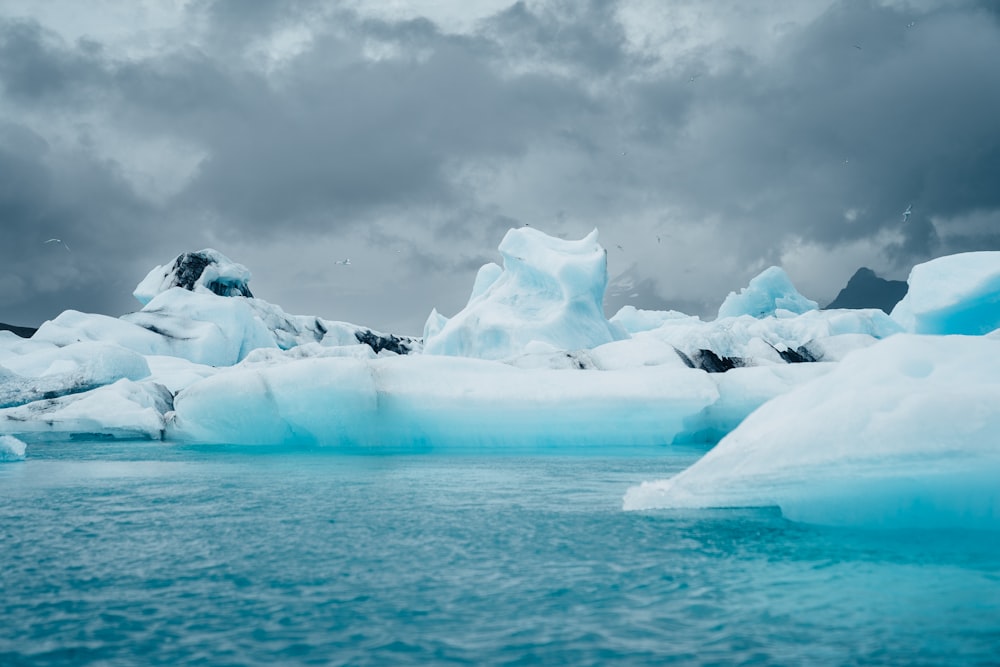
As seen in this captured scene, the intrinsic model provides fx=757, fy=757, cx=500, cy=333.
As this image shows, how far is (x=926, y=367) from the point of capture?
18.4 feet

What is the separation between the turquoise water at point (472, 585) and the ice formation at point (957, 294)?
15323mm

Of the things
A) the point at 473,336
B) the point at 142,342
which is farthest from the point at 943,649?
the point at 142,342

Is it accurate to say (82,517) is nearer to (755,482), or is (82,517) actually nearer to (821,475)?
(755,482)

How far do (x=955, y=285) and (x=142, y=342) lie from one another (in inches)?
1137

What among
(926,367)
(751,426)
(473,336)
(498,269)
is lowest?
(751,426)

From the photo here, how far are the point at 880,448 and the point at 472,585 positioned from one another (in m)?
2.78

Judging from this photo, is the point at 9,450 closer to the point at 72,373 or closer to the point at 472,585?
the point at 72,373

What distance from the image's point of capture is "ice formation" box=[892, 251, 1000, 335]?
1841 centimetres

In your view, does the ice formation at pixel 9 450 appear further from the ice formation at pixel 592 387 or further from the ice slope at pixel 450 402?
the ice slope at pixel 450 402

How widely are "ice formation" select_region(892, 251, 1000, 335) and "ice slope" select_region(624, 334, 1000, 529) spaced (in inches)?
582

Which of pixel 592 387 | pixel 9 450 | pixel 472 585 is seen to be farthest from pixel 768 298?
pixel 472 585

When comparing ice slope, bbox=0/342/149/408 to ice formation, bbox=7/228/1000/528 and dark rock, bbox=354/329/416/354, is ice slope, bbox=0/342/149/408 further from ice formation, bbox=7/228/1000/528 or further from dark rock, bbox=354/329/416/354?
dark rock, bbox=354/329/416/354

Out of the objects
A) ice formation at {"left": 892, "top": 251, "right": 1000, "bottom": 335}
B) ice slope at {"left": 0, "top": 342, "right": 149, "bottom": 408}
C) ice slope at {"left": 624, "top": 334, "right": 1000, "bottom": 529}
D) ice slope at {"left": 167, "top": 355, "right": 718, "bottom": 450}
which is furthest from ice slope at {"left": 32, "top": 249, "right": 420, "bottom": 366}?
ice slope at {"left": 624, "top": 334, "right": 1000, "bottom": 529}

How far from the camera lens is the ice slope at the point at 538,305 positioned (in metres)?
24.7
